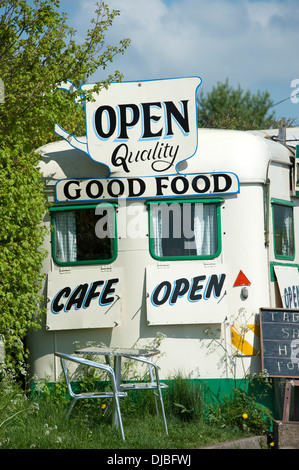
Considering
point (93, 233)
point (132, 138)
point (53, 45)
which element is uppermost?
point (53, 45)

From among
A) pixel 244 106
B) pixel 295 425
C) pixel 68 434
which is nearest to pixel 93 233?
pixel 68 434

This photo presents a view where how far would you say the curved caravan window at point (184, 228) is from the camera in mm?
8211

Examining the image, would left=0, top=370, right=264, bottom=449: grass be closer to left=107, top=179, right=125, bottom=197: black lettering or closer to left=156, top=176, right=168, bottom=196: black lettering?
left=156, top=176, right=168, bottom=196: black lettering

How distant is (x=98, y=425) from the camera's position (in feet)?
24.2

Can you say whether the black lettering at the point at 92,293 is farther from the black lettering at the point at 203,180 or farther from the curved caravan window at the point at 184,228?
the black lettering at the point at 203,180

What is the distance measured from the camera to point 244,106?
37281 millimetres

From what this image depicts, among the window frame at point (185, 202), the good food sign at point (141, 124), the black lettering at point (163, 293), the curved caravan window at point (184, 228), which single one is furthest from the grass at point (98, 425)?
the good food sign at point (141, 124)

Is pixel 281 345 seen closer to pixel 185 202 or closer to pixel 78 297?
pixel 185 202

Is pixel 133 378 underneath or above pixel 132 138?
underneath

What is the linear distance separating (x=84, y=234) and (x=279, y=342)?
8.57ft

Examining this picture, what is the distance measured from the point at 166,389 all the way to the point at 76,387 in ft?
3.52

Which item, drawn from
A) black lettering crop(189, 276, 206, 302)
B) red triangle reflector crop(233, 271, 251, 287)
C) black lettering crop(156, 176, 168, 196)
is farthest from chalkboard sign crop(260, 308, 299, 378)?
black lettering crop(156, 176, 168, 196)

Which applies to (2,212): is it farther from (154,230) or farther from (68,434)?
(68,434)

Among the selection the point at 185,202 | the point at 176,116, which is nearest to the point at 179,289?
the point at 185,202
